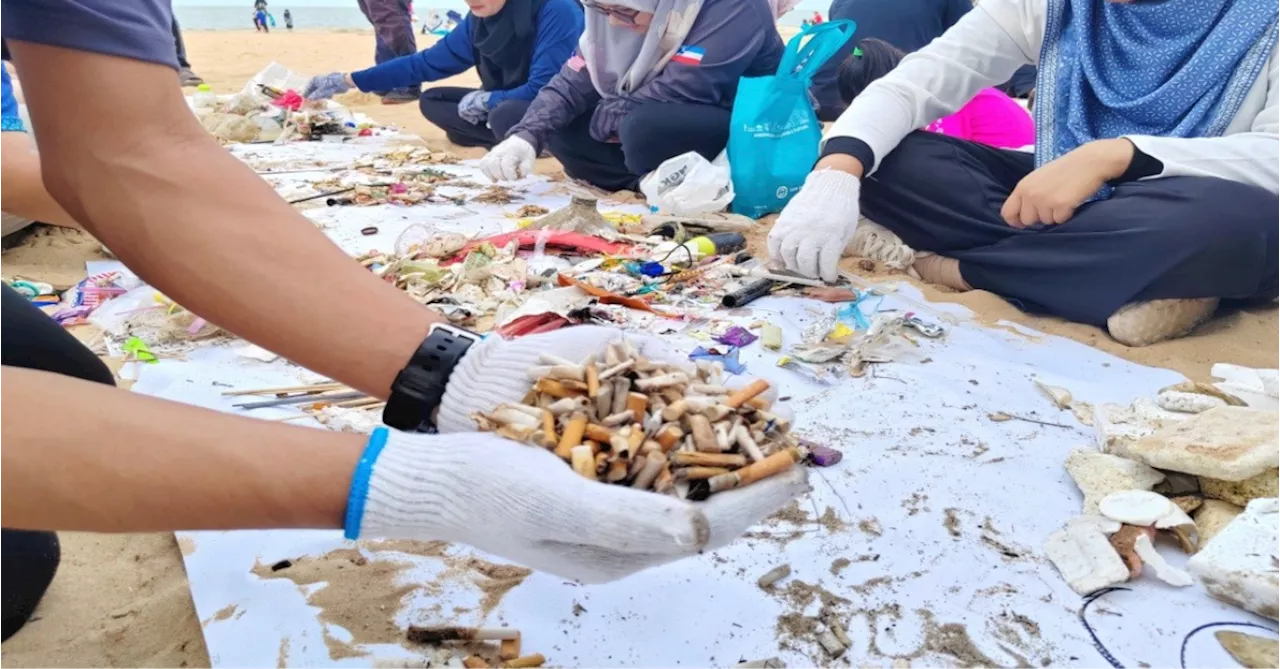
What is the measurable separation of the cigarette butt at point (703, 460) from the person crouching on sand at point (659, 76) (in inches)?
118

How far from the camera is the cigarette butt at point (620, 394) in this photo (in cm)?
129

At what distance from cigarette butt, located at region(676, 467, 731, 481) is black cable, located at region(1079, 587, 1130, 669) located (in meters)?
0.68

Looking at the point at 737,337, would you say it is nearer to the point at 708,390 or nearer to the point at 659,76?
the point at 708,390

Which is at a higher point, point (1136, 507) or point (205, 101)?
point (1136, 507)

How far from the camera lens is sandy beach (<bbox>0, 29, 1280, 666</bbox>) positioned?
54.9 inches

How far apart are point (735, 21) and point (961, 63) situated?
52.6 inches

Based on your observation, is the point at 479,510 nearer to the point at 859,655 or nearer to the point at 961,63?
the point at 859,655

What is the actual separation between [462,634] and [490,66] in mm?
4902

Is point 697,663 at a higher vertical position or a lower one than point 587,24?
lower

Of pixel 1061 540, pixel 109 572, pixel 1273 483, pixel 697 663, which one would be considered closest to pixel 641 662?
pixel 697 663

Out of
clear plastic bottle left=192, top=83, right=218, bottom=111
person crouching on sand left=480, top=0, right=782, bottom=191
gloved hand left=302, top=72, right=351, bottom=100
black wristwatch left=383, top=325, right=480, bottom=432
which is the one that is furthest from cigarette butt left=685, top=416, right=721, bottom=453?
clear plastic bottle left=192, top=83, right=218, bottom=111

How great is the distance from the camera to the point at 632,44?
4.23 meters

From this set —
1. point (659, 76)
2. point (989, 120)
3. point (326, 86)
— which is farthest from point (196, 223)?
point (326, 86)

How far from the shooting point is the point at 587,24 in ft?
14.3
